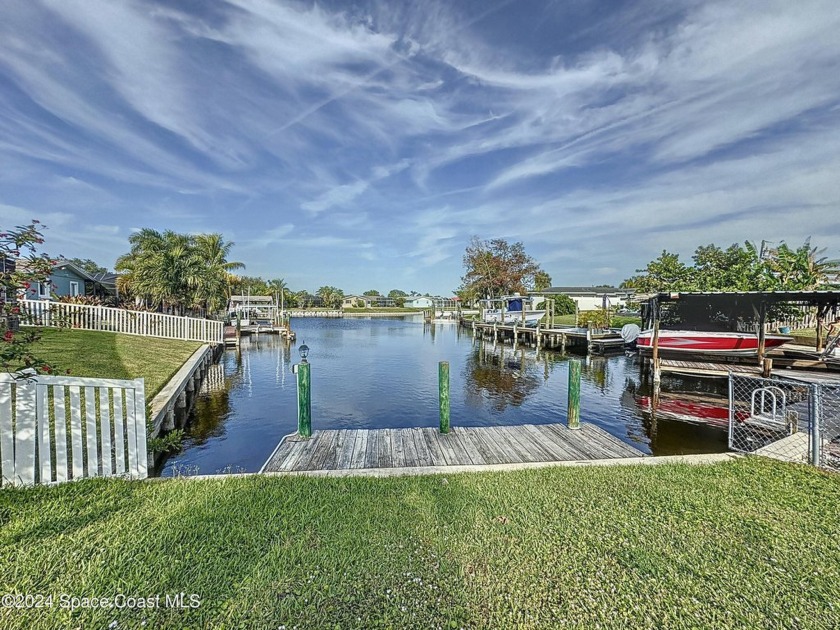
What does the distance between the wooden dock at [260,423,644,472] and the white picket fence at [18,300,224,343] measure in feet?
44.3

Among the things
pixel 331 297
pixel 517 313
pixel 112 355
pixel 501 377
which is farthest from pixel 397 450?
pixel 331 297

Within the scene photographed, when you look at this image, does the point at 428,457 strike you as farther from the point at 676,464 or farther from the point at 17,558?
the point at 17,558

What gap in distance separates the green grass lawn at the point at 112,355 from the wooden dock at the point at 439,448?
14.1 feet

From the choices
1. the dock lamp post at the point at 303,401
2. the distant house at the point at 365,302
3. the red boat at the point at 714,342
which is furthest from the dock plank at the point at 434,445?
the distant house at the point at 365,302

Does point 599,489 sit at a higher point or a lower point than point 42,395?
lower

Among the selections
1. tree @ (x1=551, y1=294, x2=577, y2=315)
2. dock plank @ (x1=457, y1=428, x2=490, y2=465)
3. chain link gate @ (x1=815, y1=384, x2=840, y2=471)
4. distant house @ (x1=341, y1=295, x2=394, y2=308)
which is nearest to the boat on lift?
tree @ (x1=551, y1=294, x2=577, y2=315)

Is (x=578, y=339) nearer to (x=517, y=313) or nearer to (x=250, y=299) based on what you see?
(x=517, y=313)

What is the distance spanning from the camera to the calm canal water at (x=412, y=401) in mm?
8625

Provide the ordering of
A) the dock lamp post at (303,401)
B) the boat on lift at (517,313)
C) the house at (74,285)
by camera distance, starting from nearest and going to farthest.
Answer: the dock lamp post at (303,401), the house at (74,285), the boat on lift at (517,313)

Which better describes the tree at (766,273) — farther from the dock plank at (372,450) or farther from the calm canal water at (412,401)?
the dock plank at (372,450)

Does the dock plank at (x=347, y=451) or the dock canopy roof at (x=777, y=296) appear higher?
the dock canopy roof at (x=777, y=296)

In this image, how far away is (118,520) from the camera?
3.41 m

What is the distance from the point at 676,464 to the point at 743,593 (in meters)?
2.69

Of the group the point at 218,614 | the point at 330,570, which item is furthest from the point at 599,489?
the point at 218,614
